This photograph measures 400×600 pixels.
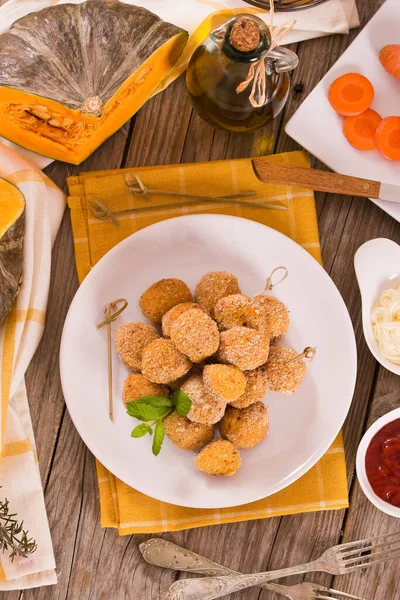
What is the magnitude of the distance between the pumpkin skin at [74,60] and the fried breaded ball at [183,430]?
76cm

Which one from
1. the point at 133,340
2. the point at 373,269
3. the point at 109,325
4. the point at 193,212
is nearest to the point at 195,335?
the point at 133,340

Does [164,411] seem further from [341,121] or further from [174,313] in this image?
[341,121]

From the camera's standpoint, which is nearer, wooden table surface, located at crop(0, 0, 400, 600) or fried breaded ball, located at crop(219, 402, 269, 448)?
fried breaded ball, located at crop(219, 402, 269, 448)

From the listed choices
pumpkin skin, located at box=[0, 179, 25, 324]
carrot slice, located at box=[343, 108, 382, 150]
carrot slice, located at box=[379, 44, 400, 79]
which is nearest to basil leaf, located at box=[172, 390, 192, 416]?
pumpkin skin, located at box=[0, 179, 25, 324]

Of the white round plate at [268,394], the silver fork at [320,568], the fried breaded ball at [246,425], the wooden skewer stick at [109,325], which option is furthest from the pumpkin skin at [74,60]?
the silver fork at [320,568]

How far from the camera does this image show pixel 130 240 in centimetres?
176

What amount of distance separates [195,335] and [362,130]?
0.78 meters

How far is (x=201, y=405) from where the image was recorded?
1.57 m

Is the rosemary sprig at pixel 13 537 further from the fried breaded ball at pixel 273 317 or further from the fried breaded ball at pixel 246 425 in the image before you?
the fried breaded ball at pixel 273 317

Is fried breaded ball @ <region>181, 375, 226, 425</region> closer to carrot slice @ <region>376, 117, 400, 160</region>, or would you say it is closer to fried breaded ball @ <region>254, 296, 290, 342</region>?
fried breaded ball @ <region>254, 296, 290, 342</region>

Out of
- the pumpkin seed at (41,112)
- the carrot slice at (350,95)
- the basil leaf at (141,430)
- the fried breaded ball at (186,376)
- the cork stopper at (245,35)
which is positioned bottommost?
the basil leaf at (141,430)

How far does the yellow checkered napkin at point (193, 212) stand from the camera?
1.85 meters

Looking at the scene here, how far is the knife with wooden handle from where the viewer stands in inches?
70.9

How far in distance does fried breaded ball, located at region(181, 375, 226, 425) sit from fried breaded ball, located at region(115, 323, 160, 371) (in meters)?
0.17
